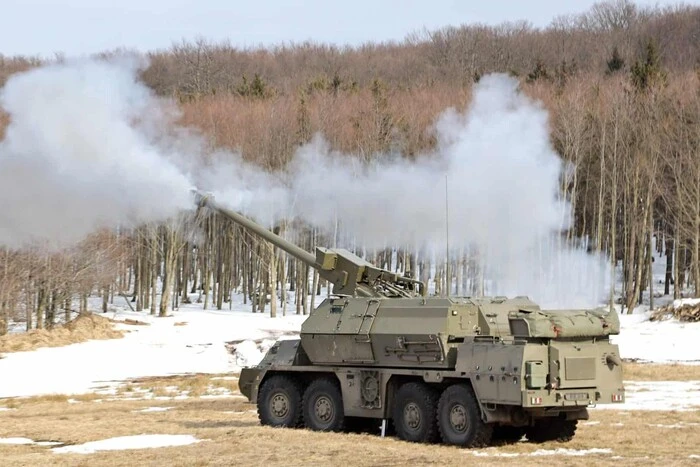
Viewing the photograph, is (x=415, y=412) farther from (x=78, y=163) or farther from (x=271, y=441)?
(x=78, y=163)

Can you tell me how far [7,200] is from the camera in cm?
2559

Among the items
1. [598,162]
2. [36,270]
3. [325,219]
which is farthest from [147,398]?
[598,162]

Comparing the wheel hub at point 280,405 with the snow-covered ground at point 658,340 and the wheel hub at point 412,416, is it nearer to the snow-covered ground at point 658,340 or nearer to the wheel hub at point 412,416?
the wheel hub at point 412,416

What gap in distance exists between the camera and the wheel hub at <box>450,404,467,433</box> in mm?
17109

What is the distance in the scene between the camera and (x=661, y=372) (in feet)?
98.6

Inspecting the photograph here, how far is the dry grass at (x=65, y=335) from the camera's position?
3938 cm

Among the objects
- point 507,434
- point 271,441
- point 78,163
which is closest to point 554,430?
point 507,434

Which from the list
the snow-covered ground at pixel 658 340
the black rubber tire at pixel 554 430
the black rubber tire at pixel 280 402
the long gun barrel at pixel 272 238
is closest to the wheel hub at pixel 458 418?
the black rubber tire at pixel 554 430

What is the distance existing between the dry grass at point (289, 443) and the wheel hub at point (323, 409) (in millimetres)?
491

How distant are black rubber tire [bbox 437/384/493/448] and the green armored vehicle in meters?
0.02

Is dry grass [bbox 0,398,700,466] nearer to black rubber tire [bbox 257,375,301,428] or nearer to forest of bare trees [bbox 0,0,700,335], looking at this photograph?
black rubber tire [bbox 257,375,301,428]

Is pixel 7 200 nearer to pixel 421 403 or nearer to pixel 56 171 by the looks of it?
pixel 56 171

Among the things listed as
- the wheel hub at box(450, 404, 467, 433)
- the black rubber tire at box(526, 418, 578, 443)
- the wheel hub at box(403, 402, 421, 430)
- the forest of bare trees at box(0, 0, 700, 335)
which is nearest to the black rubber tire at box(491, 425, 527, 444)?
the black rubber tire at box(526, 418, 578, 443)

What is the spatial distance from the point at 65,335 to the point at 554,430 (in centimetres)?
2714
